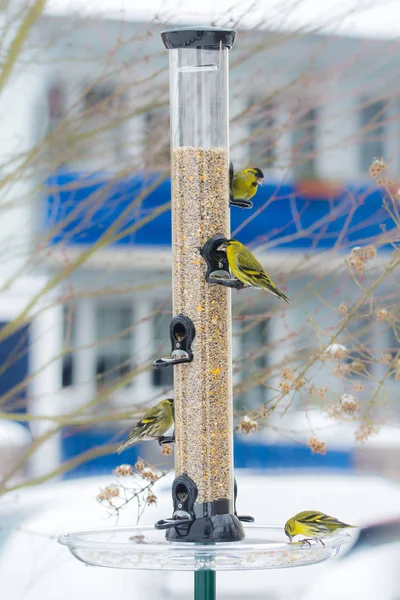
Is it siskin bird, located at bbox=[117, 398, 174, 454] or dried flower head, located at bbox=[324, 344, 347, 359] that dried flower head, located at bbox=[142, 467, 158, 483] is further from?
dried flower head, located at bbox=[324, 344, 347, 359]

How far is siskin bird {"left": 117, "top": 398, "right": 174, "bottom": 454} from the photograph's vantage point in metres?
2.67

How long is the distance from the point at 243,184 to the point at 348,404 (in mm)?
693

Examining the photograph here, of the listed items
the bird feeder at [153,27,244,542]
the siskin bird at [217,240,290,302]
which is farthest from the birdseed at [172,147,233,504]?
the siskin bird at [217,240,290,302]

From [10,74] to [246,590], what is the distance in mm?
2509

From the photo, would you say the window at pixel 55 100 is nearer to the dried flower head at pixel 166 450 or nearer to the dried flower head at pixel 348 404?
the dried flower head at pixel 166 450

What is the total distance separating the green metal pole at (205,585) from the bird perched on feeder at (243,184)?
1.02m

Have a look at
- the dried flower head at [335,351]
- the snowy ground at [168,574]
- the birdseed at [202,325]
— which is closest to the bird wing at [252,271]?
the birdseed at [202,325]

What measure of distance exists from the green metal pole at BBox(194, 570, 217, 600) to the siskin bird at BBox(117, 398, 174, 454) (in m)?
0.38

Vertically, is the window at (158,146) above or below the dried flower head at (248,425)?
above

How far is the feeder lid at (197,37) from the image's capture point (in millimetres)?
2754

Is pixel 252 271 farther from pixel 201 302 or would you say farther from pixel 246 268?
pixel 201 302

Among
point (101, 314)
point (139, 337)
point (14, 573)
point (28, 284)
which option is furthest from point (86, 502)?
point (101, 314)

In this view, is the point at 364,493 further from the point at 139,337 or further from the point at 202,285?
the point at 139,337

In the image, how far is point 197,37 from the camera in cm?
276
